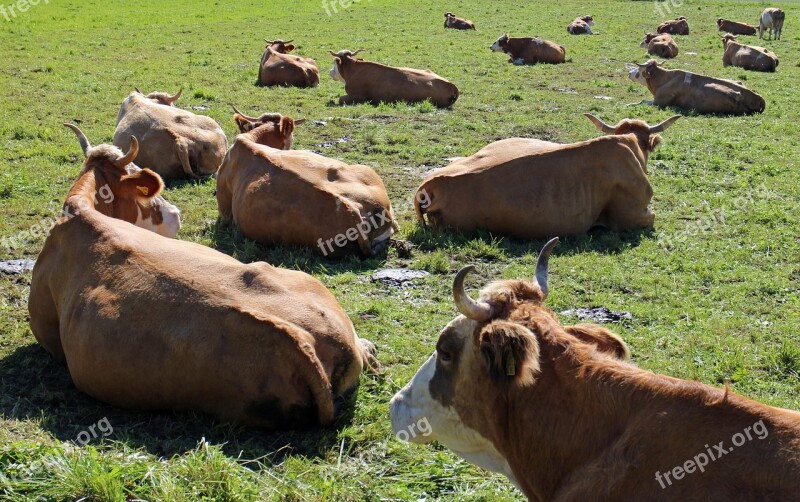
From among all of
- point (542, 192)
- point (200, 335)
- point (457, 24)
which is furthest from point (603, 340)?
point (457, 24)

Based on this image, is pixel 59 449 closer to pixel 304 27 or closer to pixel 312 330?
pixel 312 330

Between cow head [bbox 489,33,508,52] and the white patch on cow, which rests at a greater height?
the white patch on cow

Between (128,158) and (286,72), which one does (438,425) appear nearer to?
(128,158)

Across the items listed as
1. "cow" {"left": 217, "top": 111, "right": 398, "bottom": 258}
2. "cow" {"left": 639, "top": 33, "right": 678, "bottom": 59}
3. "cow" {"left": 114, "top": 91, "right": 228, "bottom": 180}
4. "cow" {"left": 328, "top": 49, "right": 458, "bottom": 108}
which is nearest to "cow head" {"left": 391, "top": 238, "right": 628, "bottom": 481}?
"cow" {"left": 217, "top": 111, "right": 398, "bottom": 258}

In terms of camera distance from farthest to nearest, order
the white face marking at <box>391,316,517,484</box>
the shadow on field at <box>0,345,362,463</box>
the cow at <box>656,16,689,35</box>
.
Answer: the cow at <box>656,16,689,35</box>
the shadow on field at <box>0,345,362,463</box>
the white face marking at <box>391,316,517,484</box>

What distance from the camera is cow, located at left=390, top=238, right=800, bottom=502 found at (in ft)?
11.6

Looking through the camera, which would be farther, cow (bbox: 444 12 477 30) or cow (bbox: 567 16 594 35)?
cow (bbox: 444 12 477 30)

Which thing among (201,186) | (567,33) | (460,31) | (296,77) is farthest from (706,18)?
(201,186)

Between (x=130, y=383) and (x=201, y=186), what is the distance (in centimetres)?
643

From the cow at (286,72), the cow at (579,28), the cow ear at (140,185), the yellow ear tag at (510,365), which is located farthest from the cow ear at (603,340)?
the cow at (579,28)

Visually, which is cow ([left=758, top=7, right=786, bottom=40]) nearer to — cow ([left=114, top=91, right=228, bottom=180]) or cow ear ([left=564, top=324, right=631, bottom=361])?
cow ([left=114, top=91, right=228, bottom=180])

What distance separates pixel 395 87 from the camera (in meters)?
17.8

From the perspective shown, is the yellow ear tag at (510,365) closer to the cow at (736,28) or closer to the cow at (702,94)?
the cow at (702,94)

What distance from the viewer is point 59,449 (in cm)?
503
